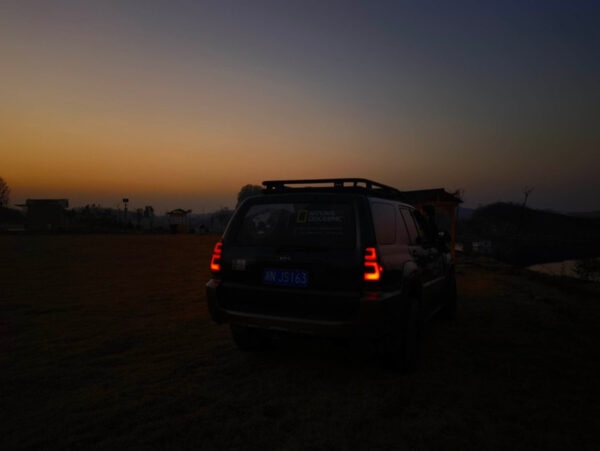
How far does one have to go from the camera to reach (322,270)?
3.27m

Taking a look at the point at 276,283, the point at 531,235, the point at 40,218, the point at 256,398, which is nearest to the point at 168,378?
the point at 256,398

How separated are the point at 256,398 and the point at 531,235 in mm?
102065

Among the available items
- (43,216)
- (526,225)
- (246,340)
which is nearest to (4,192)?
(43,216)

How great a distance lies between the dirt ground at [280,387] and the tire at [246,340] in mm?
127

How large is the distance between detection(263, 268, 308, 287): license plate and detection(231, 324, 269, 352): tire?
97 centimetres

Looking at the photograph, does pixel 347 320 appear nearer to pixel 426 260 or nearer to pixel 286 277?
pixel 286 277

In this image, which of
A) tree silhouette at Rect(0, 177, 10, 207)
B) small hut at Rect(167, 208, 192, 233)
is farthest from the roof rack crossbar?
tree silhouette at Rect(0, 177, 10, 207)

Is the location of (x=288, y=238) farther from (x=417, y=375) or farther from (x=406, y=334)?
(x=417, y=375)

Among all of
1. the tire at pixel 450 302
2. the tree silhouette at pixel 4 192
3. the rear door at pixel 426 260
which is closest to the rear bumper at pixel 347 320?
the rear door at pixel 426 260

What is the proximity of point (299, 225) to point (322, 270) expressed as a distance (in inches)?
21.0

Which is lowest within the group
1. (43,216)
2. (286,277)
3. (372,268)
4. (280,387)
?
(280,387)

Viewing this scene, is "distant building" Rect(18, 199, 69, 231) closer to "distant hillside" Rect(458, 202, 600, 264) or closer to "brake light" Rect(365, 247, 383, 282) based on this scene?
"brake light" Rect(365, 247, 383, 282)

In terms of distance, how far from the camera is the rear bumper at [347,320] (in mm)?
3104

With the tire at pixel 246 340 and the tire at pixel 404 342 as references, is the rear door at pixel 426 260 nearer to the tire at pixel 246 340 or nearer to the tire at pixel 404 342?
the tire at pixel 404 342
